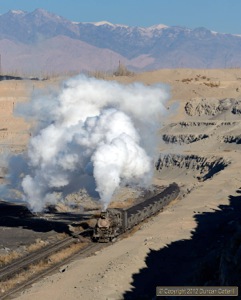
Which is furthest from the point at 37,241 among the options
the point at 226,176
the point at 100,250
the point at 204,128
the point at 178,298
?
the point at 204,128

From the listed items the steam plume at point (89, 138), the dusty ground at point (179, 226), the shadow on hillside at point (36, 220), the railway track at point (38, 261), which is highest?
the steam plume at point (89, 138)

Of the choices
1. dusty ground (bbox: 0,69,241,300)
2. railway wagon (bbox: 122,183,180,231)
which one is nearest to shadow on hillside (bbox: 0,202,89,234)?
railway wagon (bbox: 122,183,180,231)

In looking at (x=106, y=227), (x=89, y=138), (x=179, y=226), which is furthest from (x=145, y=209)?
(x=106, y=227)

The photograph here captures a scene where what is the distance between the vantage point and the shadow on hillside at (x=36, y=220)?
57.7 metres

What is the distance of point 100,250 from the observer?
46844 millimetres

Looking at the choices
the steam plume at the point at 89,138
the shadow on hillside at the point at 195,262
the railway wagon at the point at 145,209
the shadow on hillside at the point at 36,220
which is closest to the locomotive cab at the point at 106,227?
the railway wagon at the point at 145,209

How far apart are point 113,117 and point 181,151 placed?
2288 inches

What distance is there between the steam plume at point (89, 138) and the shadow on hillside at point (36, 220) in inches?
68.3

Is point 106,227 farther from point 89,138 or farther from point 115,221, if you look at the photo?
point 89,138

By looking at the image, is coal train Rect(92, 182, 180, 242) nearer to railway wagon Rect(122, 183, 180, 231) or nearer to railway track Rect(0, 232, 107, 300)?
railway wagon Rect(122, 183, 180, 231)

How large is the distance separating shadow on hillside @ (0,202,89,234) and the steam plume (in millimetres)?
1734

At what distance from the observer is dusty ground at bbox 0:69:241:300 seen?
1401 inches

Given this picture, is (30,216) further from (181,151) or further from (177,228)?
(181,151)

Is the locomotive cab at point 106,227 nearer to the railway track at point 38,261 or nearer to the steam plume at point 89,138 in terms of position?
the railway track at point 38,261
